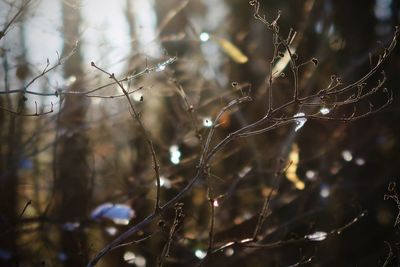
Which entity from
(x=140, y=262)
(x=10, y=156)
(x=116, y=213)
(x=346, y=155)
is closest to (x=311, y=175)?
(x=346, y=155)

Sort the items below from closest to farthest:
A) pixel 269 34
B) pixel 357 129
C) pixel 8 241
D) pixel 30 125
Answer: pixel 8 241 → pixel 30 125 → pixel 357 129 → pixel 269 34

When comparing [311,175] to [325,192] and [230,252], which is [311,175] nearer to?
[325,192]

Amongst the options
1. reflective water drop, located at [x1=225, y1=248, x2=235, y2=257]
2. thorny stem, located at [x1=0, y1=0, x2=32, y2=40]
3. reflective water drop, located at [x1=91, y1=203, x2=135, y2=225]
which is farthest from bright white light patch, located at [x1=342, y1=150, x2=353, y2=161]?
thorny stem, located at [x1=0, y1=0, x2=32, y2=40]

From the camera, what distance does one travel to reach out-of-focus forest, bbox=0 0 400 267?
5461 mm

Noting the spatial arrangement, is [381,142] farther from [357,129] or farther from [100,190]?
[100,190]

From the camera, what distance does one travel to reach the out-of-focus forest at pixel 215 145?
17.9ft

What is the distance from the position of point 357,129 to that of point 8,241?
18.8ft

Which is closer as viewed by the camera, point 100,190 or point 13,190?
point 13,190

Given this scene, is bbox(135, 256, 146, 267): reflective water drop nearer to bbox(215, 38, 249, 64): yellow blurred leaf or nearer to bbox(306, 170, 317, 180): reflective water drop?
bbox(306, 170, 317, 180): reflective water drop

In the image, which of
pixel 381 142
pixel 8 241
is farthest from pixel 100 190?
pixel 381 142

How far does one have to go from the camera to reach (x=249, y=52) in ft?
28.9

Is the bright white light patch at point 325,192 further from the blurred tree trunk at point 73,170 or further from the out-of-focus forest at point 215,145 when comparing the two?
the blurred tree trunk at point 73,170

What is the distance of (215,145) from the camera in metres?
5.73

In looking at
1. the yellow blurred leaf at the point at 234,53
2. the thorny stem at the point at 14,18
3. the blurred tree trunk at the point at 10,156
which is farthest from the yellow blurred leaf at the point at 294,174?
the thorny stem at the point at 14,18
